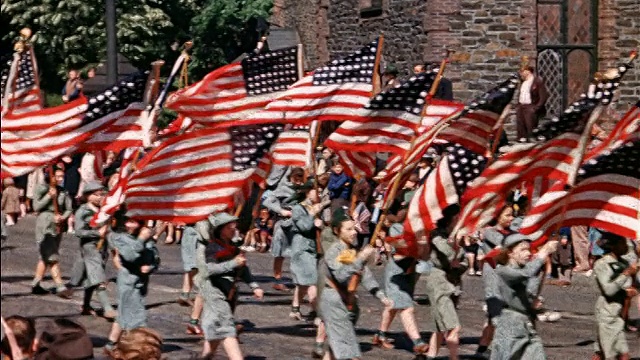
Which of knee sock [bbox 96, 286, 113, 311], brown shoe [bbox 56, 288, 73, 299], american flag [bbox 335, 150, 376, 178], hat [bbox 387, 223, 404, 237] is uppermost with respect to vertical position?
american flag [bbox 335, 150, 376, 178]

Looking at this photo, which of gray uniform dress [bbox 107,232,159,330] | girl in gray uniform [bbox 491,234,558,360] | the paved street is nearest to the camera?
girl in gray uniform [bbox 491,234,558,360]

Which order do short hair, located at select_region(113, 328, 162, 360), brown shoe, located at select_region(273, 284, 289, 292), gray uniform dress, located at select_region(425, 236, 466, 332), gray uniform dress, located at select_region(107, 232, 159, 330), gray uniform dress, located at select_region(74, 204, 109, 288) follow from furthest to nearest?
brown shoe, located at select_region(273, 284, 289, 292)
gray uniform dress, located at select_region(74, 204, 109, 288)
gray uniform dress, located at select_region(107, 232, 159, 330)
gray uniform dress, located at select_region(425, 236, 466, 332)
short hair, located at select_region(113, 328, 162, 360)

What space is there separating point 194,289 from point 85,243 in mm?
2079

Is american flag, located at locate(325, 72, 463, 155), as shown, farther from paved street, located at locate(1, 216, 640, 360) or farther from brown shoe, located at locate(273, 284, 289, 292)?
brown shoe, located at locate(273, 284, 289, 292)

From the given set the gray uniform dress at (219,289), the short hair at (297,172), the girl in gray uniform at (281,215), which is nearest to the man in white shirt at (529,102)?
the girl in gray uniform at (281,215)

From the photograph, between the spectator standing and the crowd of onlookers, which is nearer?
the crowd of onlookers

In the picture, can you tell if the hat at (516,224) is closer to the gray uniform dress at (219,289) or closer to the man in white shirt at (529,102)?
the gray uniform dress at (219,289)

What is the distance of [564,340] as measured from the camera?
20.4m

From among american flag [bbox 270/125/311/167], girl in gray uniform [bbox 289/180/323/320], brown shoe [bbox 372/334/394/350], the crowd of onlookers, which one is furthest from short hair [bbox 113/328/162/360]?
girl in gray uniform [bbox 289/180/323/320]

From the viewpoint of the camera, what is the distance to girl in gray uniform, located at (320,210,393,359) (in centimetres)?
1638

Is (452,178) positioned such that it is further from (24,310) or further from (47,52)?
(47,52)

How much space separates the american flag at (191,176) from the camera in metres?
17.2

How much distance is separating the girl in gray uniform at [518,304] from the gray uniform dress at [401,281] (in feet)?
9.06

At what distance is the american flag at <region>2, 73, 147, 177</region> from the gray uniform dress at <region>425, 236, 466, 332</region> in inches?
125
